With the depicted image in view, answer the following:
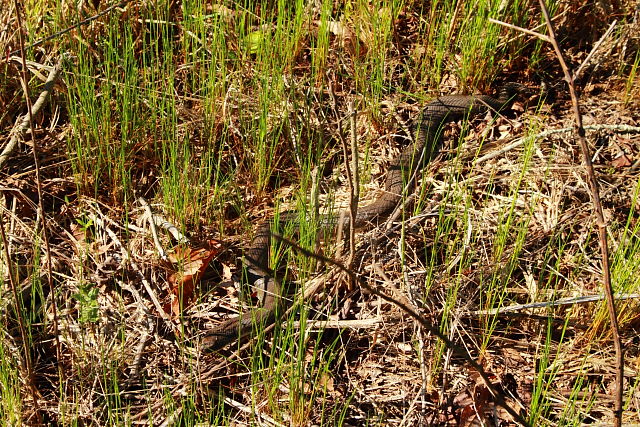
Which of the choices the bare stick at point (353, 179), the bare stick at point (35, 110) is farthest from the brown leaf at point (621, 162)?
the bare stick at point (35, 110)

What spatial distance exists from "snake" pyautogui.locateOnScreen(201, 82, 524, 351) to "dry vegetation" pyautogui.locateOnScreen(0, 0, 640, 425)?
7cm

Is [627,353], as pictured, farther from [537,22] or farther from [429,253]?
[537,22]

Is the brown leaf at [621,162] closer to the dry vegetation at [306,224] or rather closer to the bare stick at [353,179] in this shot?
the dry vegetation at [306,224]

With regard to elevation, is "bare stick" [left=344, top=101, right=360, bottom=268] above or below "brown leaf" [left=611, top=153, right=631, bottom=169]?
above

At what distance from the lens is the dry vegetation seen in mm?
2754

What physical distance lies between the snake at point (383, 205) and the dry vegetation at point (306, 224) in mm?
71

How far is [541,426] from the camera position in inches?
103

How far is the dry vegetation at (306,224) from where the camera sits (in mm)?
2754

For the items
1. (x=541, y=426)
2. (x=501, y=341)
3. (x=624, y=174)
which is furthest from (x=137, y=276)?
(x=624, y=174)

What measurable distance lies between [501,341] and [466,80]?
5.27 ft

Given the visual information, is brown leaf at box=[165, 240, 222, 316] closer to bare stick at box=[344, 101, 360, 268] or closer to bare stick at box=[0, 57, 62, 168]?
bare stick at box=[344, 101, 360, 268]

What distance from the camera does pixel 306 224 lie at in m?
2.94

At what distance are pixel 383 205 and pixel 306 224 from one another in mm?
672

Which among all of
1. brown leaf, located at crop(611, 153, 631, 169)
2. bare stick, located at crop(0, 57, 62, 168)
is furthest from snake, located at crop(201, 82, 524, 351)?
bare stick, located at crop(0, 57, 62, 168)
